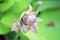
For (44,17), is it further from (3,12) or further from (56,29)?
(3,12)

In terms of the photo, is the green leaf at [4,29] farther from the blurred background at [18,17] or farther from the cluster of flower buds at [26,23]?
the cluster of flower buds at [26,23]

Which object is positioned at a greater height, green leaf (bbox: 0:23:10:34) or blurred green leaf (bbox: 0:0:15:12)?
blurred green leaf (bbox: 0:0:15:12)

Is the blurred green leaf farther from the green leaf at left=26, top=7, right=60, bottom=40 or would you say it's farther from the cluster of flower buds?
the cluster of flower buds

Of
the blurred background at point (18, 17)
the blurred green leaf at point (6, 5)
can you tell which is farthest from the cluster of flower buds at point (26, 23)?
the blurred green leaf at point (6, 5)

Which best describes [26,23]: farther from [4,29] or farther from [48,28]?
[48,28]

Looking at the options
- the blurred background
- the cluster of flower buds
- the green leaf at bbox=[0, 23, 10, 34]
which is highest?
the blurred background

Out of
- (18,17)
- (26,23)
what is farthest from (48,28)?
(26,23)

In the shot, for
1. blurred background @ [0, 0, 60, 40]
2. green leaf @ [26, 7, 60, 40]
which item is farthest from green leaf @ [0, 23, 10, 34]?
Result: green leaf @ [26, 7, 60, 40]

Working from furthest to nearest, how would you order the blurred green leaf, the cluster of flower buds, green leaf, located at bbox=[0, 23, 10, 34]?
the blurred green leaf, green leaf, located at bbox=[0, 23, 10, 34], the cluster of flower buds
